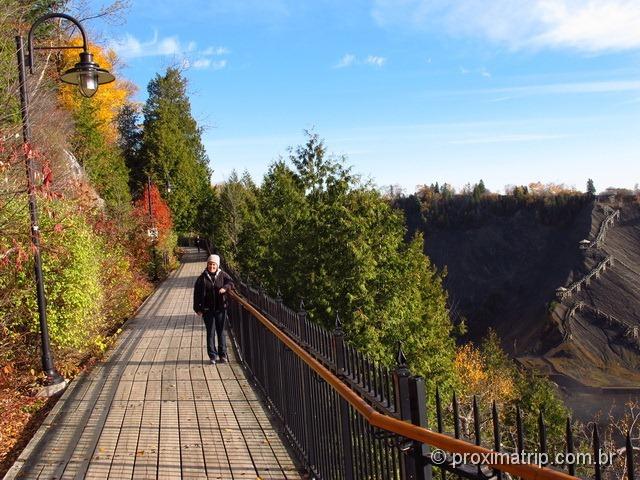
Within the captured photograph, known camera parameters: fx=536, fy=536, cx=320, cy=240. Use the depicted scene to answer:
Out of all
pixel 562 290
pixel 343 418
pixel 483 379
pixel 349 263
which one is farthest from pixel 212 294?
pixel 562 290

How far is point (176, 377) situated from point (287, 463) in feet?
12.0

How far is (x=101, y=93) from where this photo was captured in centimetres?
4059

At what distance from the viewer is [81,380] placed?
8.13m

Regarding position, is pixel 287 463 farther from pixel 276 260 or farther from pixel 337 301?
pixel 276 260

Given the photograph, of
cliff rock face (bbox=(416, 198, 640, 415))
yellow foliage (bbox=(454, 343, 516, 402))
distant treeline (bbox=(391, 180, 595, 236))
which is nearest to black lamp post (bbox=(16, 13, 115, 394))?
yellow foliage (bbox=(454, 343, 516, 402))

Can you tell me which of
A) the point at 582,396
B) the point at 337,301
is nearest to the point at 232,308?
the point at 337,301

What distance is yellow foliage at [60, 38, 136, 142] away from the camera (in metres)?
29.1

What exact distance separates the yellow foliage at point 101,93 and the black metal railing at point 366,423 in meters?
19.1

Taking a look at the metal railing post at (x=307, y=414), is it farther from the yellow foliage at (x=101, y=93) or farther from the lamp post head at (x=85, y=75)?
the yellow foliage at (x=101, y=93)

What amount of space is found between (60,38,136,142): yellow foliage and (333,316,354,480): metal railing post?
809 inches

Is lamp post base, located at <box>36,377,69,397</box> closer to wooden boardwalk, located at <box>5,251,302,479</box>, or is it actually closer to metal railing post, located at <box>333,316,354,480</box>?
wooden boardwalk, located at <box>5,251,302,479</box>

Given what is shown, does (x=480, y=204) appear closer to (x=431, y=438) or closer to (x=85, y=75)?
(x=85, y=75)

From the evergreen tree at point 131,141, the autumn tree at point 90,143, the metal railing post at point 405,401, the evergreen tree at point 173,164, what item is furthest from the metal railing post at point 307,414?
the evergreen tree at point 131,141

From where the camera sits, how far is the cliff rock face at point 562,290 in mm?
77312
